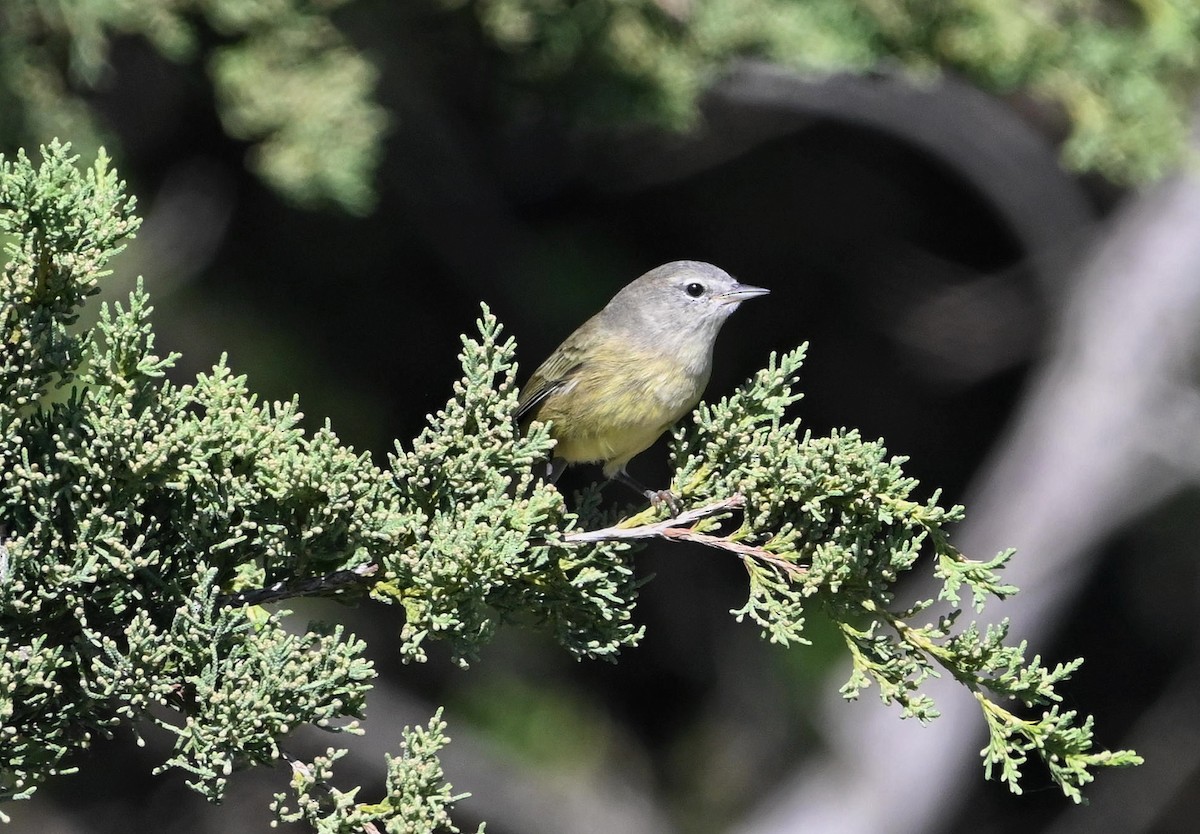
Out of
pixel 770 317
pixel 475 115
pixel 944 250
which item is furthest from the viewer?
pixel 944 250

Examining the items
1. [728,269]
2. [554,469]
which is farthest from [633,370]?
[728,269]

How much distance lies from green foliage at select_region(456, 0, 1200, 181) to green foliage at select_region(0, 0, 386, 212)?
2.50 ft

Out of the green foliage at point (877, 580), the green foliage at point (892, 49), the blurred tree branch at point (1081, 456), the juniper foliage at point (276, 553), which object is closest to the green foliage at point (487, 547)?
the juniper foliage at point (276, 553)

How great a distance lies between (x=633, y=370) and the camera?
13.5 ft

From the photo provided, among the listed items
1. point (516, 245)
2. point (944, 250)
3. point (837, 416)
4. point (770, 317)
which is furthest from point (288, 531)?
point (944, 250)

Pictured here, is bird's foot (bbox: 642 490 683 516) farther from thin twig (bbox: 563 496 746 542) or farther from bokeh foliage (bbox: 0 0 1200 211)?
bokeh foliage (bbox: 0 0 1200 211)

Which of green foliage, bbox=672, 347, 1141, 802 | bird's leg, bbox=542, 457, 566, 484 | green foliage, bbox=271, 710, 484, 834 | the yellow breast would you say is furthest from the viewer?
bird's leg, bbox=542, 457, 566, 484

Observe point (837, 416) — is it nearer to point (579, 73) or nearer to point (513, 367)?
point (579, 73)

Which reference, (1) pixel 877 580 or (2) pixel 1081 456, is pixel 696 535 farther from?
(2) pixel 1081 456

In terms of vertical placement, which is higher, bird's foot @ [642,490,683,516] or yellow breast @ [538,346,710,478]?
yellow breast @ [538,346,710,478]

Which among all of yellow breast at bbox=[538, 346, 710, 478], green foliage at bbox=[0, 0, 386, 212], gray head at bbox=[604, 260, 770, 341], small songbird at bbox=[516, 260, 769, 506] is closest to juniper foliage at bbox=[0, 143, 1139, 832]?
small songbird at bbox=[516, 260, 769, 506]

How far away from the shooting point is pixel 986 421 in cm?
993

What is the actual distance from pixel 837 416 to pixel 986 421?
147cm

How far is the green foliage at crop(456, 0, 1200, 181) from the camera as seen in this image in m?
5.13
